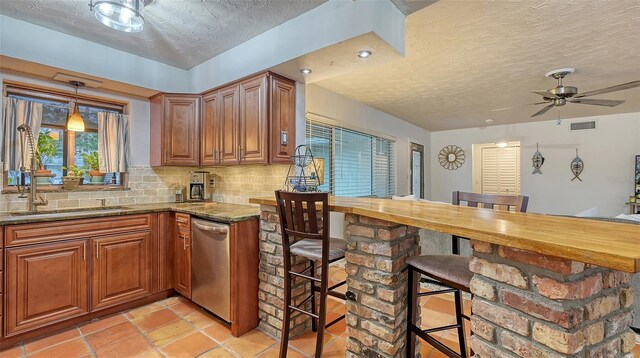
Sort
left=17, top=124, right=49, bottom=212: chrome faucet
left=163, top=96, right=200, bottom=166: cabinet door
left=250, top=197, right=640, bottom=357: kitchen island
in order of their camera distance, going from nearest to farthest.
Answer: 1. left=250, top=197, right=640, bottom=357: kitchen island
2. left=17, top=124, right=49, bottom=212: chrome faucet
3. left=163, top=96, right=200, bottom=166: cabinet door

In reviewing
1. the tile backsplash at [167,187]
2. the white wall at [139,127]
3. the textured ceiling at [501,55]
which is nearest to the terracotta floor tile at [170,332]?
the tile backsplash at [167,187]

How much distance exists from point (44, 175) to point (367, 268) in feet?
9.25

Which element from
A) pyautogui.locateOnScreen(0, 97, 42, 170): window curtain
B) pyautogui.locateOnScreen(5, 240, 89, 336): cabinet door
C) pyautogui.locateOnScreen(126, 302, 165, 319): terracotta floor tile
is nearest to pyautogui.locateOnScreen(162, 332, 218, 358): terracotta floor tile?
pyautogui.locateOnScreen(126, 302, 165, 319): terracotta floor tile

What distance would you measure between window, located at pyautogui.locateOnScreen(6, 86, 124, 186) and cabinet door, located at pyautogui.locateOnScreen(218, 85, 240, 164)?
1.28 m

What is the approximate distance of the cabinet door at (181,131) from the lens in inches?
122

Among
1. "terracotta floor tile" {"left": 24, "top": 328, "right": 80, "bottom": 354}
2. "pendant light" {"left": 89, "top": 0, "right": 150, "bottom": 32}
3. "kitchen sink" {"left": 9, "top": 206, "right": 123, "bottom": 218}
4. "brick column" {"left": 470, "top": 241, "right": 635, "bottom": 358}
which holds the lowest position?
"terracotta floor tile" {"left": 24, "top": 328, "right": 80, "bottom": 354}

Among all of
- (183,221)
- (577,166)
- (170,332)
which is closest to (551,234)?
(170,332)

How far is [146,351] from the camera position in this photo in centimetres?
198

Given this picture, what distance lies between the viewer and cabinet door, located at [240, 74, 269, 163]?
2547mm

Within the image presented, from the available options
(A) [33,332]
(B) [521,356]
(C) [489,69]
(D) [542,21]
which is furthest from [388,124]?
(A) [33,332]

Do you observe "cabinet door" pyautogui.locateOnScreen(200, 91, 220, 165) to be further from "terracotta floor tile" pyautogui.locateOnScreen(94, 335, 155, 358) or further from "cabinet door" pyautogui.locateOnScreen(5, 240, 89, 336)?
"terracotta floor tile" pyautogui.locateOnScreen(94, 335, 155, 358)

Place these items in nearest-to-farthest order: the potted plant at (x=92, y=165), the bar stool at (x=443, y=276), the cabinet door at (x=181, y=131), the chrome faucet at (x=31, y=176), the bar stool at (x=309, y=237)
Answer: the bar stool at (x=443, y=276) → the bar stool at (x=309, y=237) → the chrome faucet at (x=31, y=176) → the potted plant at (x=92, y=165) → the cabinet door at (x=181, y=131)

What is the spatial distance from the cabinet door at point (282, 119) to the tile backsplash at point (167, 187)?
246 millimetres

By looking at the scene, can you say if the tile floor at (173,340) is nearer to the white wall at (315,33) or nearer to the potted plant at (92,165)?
the potted plant at (92,165)
